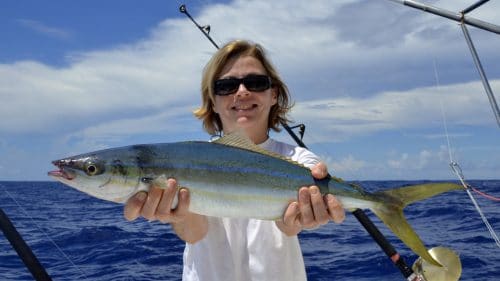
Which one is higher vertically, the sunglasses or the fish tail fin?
the sunglasses

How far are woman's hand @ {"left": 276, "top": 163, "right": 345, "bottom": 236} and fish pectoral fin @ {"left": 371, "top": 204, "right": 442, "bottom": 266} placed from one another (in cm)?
29

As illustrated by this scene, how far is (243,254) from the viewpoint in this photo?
3.77 meters

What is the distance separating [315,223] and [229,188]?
0.78 meters

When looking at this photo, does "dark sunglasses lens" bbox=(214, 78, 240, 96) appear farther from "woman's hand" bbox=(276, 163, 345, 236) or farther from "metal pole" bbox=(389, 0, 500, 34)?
A: "metal pole" bbox=(389, 0, 500, 34)

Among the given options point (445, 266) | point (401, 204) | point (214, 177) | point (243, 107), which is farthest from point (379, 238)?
point (214, 177)

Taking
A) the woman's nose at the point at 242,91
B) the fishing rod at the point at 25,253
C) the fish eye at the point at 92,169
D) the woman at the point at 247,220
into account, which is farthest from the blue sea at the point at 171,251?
the fish eye at the point at 92,169

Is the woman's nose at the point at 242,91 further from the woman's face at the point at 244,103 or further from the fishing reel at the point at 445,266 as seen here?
the fishing reel at the point at 445,266

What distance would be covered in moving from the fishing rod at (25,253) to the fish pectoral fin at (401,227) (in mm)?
2493

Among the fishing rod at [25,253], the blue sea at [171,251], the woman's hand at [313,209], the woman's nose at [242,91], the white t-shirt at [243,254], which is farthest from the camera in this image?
the blue sea at [171,251]

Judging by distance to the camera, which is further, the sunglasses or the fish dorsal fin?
the sunglasses

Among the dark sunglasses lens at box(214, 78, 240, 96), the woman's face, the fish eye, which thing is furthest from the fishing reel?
the fish eye

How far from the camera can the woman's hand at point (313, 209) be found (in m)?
3.24

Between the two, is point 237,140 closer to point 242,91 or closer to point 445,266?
point 242,91

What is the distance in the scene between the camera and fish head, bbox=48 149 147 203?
2967 mm
